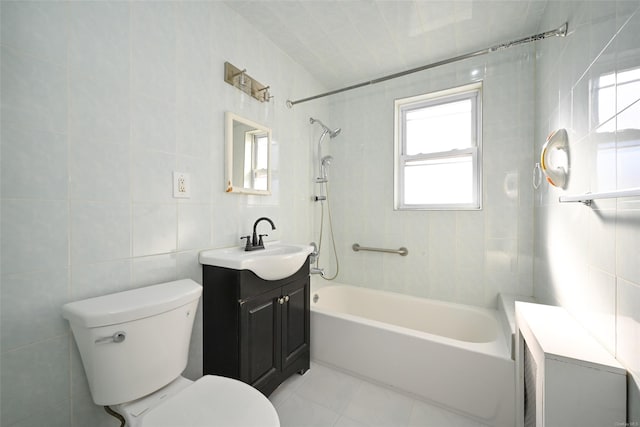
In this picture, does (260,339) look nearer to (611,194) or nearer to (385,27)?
(611,194)

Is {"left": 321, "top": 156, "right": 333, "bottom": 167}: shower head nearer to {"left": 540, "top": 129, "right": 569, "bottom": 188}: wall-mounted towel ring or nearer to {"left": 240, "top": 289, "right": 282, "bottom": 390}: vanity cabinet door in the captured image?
{"left": 240, "top": 289, "right": 282, "bottom": 390}: vanity cabinet door

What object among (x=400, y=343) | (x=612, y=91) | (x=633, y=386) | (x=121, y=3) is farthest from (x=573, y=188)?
(x=121, y=3)

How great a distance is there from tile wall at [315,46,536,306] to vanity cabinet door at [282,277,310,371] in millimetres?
905

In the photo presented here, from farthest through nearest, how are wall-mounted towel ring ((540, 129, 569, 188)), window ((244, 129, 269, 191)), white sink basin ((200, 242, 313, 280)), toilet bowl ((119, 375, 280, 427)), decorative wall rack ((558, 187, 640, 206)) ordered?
1. window ((244, 129, 269, 191))
2. white sink basin ((200, 242, 313, 280))
3. wall-mounted towel ring ((540, 129, 569, 188))
4. toilet bowl ((119, 375, 280, 427))
5. decorative wall rack ((558, 187, 640, 206))

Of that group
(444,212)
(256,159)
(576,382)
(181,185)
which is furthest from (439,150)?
(181,185)

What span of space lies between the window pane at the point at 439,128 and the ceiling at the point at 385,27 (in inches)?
16.7

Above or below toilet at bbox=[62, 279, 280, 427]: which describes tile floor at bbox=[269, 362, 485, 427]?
below

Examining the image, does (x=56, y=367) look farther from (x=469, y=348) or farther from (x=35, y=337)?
(x=469, y=348)

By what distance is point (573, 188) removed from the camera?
1.14 meters

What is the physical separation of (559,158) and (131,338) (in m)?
2.15

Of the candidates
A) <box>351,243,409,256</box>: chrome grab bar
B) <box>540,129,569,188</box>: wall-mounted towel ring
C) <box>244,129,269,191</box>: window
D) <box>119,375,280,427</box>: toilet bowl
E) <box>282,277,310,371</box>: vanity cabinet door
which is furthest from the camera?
<box>351,243,409,256</box>: chrome grab bar

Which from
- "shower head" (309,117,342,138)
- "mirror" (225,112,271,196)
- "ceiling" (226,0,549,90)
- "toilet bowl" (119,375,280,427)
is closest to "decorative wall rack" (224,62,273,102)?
"mirror" (225,112,271,196)

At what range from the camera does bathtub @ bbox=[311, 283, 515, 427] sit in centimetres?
135

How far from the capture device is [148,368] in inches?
38.1
